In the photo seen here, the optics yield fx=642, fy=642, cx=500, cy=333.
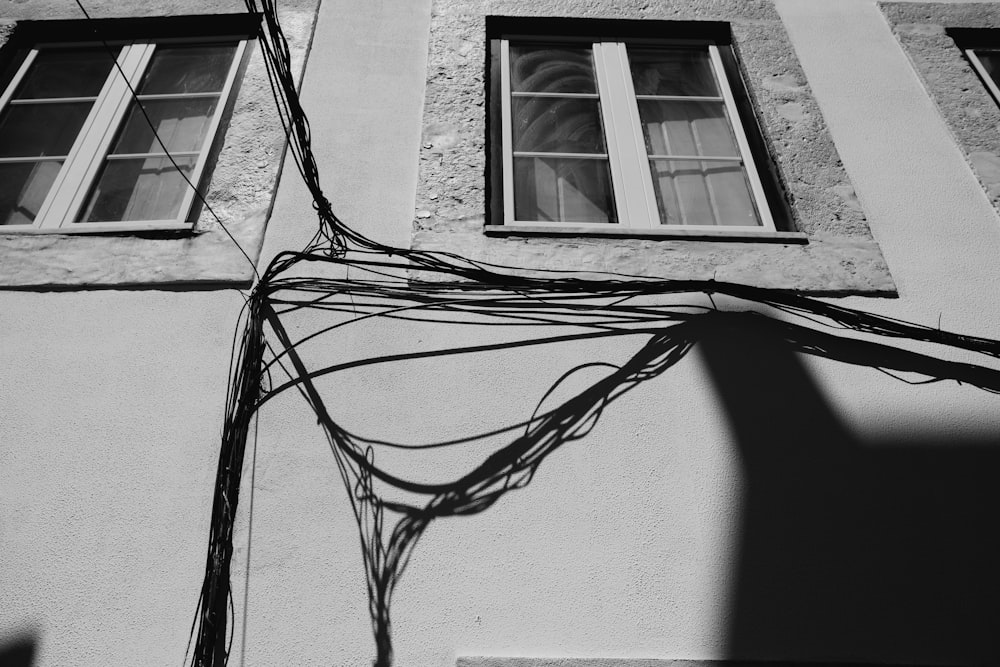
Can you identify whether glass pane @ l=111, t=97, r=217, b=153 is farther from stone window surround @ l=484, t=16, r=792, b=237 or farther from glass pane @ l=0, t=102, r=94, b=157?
stone window surround @ l=484, t=16, r=792, b=237

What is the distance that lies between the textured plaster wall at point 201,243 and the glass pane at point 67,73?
2.63 feet

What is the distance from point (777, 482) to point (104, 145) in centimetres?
282

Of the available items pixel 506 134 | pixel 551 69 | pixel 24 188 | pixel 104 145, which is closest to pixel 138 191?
pixel 104 145

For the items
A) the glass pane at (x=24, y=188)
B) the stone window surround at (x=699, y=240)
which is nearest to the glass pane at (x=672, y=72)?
the stone window surround at (x=699, y=240)

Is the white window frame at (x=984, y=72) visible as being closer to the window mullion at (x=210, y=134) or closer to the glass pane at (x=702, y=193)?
the glass pane at (x=702, y=193)

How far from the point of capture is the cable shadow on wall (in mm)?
1702

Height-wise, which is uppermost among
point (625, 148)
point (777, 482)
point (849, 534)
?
point (625, 148)

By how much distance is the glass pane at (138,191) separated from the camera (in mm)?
2490

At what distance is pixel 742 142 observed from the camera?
2719mm

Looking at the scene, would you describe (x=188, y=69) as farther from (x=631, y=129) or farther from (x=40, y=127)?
(x=631, y=129)

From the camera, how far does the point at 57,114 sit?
2.78 metres

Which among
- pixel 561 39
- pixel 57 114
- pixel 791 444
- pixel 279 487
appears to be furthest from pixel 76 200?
pixel 791 444

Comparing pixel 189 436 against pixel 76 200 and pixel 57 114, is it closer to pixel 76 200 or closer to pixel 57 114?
pixel 76 200

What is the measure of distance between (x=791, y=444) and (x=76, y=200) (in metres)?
2.70
